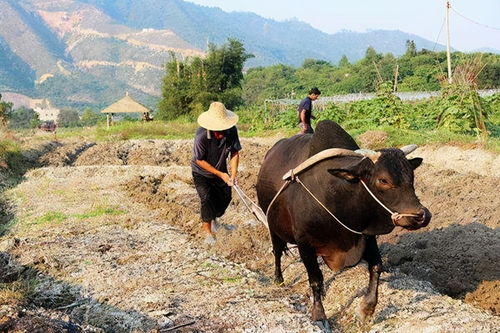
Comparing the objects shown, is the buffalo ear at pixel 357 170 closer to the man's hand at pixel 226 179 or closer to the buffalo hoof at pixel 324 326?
the buffalo hoof at pixel 324 326

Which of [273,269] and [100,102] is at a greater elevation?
[273,269]

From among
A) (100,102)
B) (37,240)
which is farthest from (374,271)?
(100,102)

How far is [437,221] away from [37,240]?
5.70 metres

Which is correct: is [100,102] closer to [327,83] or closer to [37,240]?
[327,83]

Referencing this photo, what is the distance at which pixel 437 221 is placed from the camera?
8.99 metres

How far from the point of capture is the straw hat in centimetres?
689

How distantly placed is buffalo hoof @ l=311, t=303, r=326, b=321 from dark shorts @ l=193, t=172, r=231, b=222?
268 centimetres

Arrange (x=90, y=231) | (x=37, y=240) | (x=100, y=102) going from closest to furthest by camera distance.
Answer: (x=37, y=240)
(x=90, y=231)
(x=100, y=102)

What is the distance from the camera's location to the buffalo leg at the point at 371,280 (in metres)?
5.09

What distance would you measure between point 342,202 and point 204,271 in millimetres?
2366

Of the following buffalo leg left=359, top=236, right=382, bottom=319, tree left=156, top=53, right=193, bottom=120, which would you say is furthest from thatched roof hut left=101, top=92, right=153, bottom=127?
buffalo leg left=359, top=236, right=382, bottom=319

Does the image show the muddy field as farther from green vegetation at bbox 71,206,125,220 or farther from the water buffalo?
the water buffalo

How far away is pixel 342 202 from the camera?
4.73m

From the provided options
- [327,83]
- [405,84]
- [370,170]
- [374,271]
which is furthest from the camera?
[327,83]
